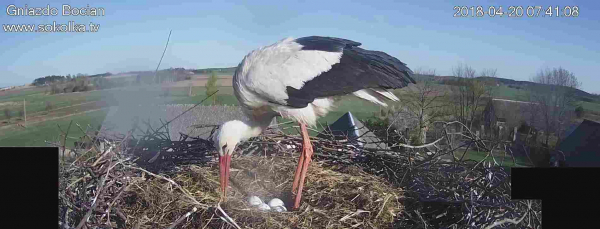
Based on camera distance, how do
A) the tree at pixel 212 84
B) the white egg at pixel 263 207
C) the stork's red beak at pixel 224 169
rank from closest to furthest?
the white egg at pixel 263 207 < the stork's red beak at pixel 224 169 < the tree at pixel 212 84

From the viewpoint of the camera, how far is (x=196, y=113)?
207 centimetres

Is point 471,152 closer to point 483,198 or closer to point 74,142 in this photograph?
point 483,198

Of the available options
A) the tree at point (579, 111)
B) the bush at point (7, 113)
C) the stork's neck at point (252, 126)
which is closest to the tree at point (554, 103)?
the tree at point (579, 111)

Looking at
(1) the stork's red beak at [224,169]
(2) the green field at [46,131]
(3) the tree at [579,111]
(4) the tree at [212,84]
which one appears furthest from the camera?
(3) the tree at [579,111]

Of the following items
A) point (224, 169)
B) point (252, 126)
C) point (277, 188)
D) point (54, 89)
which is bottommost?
point (277, 188)

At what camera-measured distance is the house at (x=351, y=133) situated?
185cm

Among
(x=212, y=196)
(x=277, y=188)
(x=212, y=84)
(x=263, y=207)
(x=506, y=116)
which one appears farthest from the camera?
(x=506, y=116)

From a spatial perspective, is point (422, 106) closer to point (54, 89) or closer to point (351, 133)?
point (351, 133)

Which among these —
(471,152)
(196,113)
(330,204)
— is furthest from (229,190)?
(471,152)

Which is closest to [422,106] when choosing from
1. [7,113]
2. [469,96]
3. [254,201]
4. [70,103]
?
[469,96]

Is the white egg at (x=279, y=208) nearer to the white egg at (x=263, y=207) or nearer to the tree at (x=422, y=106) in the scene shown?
the white egg at (x=263, y=207)

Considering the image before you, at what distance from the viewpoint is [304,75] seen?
53.6 inches

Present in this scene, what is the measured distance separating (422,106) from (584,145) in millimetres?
685

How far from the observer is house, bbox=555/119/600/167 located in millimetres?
1676
